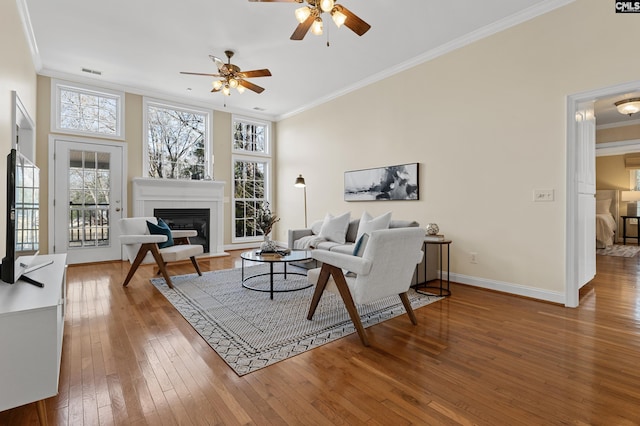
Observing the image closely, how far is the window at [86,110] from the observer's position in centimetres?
513

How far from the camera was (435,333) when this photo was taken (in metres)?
2.52

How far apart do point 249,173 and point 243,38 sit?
364cm

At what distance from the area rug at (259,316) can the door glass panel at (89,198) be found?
7.36 feet

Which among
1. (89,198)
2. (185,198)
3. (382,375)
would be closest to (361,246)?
(382,375)

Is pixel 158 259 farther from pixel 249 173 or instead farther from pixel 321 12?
pixel 249 173

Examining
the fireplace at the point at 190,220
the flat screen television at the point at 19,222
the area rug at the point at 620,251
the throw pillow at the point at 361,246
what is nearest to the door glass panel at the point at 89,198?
the fireplace at the point at 190,220

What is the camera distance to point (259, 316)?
2.86 metres

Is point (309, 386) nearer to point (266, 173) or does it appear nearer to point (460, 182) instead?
point (460, 182)

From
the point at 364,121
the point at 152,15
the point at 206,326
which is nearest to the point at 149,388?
the point at 206,326

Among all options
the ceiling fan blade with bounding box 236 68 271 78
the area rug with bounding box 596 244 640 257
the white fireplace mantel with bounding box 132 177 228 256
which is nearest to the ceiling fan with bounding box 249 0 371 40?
the ceiling fan blade with bounding box 236 68 271 78

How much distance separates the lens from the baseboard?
328cm

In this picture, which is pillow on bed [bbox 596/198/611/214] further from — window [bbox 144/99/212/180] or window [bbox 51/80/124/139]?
window [bbox 51/80/124/139]

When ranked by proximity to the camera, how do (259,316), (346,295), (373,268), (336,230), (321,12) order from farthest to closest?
(336,230) < (259,316) < (321,12) < (346,295) < (373,268)

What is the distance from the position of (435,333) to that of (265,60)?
13.9 ft
